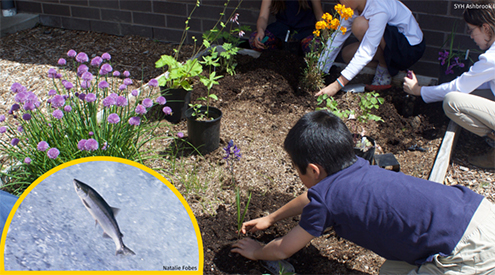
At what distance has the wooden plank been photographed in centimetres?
270

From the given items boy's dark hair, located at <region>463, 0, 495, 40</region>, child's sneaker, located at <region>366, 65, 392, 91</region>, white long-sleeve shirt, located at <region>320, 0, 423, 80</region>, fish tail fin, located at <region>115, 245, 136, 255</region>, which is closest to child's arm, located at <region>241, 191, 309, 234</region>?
fish tail fin, located at <region>115, 245, 136, 255</region>

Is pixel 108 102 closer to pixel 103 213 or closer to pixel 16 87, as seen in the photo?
pixel 16 87

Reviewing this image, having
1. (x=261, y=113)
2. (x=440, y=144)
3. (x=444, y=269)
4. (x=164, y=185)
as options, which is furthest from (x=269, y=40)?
(x=164, y=185)

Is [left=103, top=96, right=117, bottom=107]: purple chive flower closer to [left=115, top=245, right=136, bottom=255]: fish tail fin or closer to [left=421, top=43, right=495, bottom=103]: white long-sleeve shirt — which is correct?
[left=115, top=245, right=136, bottom=255]: fish tail fin

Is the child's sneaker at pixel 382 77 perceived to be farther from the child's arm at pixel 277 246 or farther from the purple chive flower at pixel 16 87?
the purple chive flower at pixel 16 87

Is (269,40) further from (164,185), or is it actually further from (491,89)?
(164,185)

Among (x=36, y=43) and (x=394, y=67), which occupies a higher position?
(x=394, y=67)

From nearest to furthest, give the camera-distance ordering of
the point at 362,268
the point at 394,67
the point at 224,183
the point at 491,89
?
the point at 362,268, the point at 224,183, the point at 491,89, the point at 394,67

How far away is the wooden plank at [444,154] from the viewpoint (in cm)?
270

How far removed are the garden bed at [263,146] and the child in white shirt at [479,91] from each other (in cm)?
28

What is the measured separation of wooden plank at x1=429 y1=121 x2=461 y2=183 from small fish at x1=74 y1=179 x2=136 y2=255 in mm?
2406

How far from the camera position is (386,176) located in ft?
5.62

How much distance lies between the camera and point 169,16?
17.0 ft

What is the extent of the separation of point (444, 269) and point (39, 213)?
5.48ft
